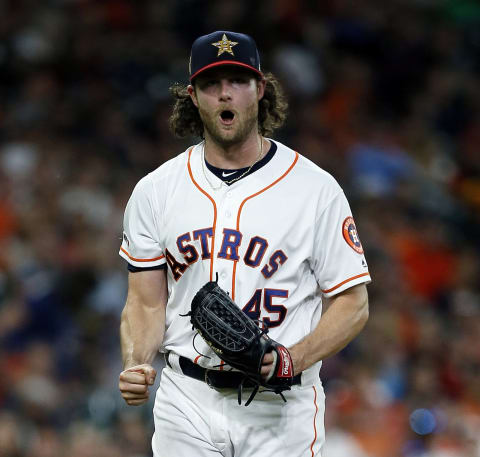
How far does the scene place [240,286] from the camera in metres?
3.19

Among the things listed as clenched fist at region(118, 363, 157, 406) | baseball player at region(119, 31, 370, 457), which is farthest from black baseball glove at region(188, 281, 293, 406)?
clenched fist at region(118, 363, 157, 406)

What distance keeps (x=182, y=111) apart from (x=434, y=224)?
4.33m

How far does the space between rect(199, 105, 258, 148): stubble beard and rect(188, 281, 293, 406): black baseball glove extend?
0.55 m

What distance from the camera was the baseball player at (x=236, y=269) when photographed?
10.5 ft

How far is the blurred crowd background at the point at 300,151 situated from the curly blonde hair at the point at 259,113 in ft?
7.61

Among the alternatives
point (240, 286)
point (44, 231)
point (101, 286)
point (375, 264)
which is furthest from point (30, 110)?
point (240, 286)

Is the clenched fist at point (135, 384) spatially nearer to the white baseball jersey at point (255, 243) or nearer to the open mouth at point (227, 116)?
the white baseball jersey at point (255, 243)

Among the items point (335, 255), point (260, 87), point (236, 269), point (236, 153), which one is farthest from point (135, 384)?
point (260, 87)

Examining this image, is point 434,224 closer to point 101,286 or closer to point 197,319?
point 101,286

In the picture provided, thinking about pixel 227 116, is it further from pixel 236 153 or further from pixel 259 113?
pixel 259 113

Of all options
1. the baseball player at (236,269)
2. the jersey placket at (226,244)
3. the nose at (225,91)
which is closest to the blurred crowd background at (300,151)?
the baseball player at (236,269)

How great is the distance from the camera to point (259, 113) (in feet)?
12.2

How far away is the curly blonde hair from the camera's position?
3699 millimetres

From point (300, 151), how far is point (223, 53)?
4.38m
